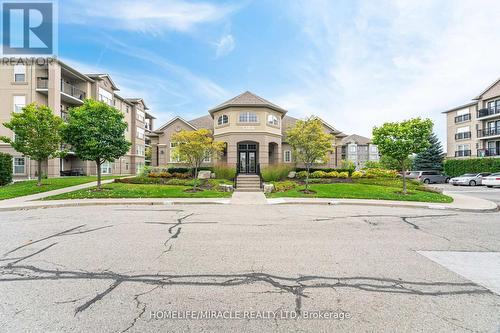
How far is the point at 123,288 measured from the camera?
11.9 ft

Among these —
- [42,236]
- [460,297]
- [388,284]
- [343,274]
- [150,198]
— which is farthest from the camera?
[150,198]

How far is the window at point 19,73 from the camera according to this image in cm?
2820

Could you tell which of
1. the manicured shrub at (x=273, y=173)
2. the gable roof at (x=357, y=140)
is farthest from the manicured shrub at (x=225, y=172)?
the gable roof at (x=357, y=140)

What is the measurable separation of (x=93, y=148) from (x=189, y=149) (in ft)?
20.3

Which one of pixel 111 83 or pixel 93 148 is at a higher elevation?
pixel 111 83

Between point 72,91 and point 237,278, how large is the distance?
38.0 meters

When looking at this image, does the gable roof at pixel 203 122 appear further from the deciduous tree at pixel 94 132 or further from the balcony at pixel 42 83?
the balcony at pixel 42 83

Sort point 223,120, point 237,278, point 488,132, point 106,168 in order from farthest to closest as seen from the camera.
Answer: point 488,132 < point 106,168 < point 223,120 < point 237,278

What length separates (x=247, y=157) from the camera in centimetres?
2447

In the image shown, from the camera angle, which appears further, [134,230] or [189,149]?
[189,149]

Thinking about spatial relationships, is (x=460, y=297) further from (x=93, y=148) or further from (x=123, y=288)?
(x=93, y=148)

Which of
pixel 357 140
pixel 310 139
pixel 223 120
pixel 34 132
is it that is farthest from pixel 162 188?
pixel 357 140

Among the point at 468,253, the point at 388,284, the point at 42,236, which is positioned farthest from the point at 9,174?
the point at 468,253

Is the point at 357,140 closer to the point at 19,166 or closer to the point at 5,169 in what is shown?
the point at 19,166
